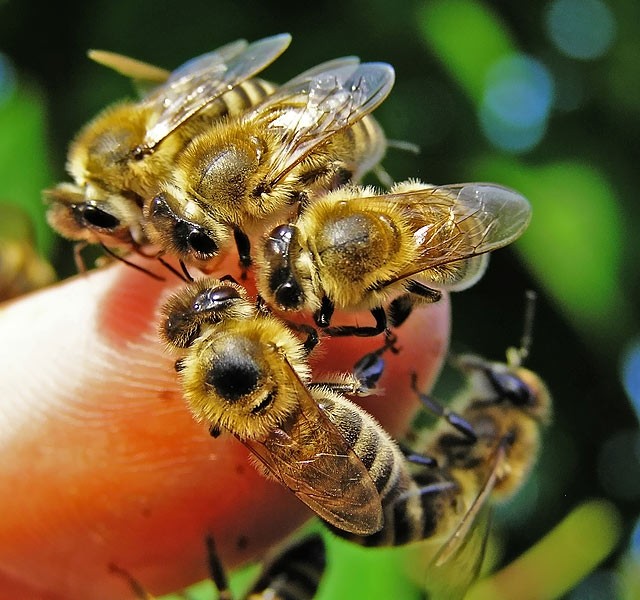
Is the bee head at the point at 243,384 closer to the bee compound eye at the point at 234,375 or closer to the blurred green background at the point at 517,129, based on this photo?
the bee compound eye at the point at 234,375

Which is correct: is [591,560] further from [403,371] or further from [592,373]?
[403,371]

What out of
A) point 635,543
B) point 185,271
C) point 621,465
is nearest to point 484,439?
point 185,271

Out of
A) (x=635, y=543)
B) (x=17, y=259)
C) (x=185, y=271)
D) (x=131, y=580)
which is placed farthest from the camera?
(x=635, y=543)

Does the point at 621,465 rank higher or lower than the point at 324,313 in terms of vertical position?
lower

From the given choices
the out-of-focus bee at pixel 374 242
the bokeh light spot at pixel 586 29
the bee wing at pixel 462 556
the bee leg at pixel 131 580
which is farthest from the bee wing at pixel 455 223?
the bokeh light spot at pixel 586 29

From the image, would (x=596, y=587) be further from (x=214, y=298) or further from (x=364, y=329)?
(x=214, y=298)

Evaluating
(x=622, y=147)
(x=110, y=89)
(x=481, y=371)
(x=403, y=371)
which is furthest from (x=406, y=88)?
(x=403, y=371)
